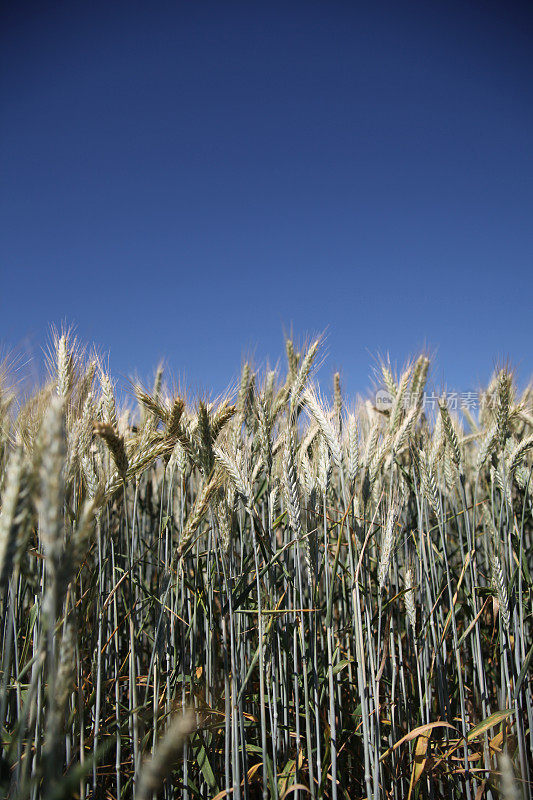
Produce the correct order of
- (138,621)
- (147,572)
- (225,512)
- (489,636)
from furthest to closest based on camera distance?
1. (147,572)
2. (489,636)
3. (138,621)
4. (225,512)

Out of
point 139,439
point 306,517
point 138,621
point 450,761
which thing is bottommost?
point 450,761

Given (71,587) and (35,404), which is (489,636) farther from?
(35,404)

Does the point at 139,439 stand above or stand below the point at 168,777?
above

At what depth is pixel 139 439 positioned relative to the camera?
1.56m

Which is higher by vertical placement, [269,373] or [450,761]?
[269,373]

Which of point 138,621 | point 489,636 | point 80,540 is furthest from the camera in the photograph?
point 489,636

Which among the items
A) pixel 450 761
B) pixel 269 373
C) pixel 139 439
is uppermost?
pixel 269 373

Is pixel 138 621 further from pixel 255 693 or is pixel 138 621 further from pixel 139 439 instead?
pixel 139 439

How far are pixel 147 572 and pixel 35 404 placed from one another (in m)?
1.43

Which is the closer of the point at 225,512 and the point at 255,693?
the point at 225,512

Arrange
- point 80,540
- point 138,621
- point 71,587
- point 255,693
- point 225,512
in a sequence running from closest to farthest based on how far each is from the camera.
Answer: point 80,540, point 71,587, point 225,512, point 255,693, point 138,621

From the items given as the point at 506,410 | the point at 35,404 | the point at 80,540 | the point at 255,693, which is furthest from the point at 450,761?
the point at 35,404

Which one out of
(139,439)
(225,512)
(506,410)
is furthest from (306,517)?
(506,410)

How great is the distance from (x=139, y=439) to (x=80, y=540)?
931mm
